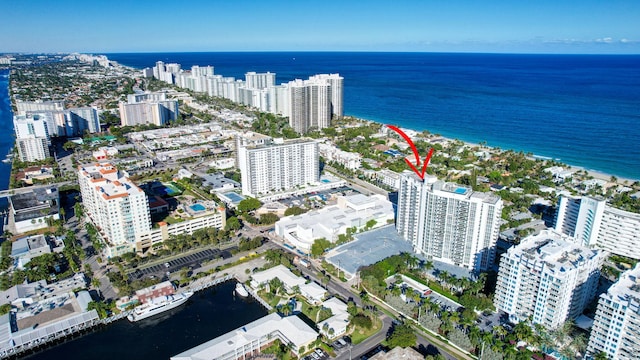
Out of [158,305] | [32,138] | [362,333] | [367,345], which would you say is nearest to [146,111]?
[32,138]

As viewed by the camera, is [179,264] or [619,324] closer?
[619,324]

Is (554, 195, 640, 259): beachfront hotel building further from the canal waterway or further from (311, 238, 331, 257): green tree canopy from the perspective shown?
the canal waterway

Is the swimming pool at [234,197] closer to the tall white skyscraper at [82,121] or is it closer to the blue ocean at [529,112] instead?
the tall white skyscraper at [82,121]

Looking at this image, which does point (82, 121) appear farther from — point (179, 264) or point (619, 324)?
point (619, 324)

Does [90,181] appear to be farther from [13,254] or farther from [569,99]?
[569,99]

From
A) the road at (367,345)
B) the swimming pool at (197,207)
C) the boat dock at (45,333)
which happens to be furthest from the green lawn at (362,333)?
the swimming pool at (197,207)
